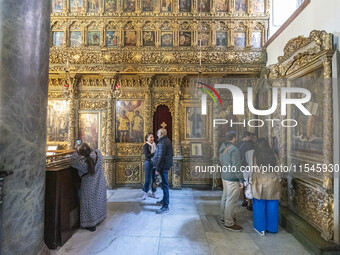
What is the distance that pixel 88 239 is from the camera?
10.4 feet

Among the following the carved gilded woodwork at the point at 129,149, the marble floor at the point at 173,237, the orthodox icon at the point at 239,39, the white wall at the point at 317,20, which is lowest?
the marble floor at the point at 173,237

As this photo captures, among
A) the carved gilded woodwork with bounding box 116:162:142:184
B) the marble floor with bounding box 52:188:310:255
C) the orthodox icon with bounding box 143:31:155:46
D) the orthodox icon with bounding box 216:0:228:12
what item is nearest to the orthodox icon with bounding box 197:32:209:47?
the orthodox icon with bounding box 216:0:228:12

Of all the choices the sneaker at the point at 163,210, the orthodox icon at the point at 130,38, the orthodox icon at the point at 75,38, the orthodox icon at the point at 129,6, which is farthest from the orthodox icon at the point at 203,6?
the sneaker at the point at 163,210

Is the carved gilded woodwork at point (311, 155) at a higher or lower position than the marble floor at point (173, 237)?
higher

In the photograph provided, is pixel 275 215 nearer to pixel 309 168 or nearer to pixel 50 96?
pixel 309 168

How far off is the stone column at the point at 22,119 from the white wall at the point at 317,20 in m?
4.05

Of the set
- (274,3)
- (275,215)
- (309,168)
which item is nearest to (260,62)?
(274,3)

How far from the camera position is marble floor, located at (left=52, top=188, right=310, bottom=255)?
289cm

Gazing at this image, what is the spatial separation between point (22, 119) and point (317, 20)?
4.69 metres

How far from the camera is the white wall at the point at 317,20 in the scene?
3016mm

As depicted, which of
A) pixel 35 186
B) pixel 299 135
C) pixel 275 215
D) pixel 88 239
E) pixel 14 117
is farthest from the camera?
pixel 299 135

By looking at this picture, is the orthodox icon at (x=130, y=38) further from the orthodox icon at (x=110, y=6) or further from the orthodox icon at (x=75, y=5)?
the orthodox icon at (x=75, y=5)

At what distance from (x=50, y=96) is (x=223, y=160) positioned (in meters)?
5.91

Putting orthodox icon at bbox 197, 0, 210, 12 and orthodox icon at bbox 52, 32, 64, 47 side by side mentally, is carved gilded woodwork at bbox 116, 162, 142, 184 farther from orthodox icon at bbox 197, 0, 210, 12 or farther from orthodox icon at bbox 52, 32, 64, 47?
orthodox icon at bbox 197, 0, 210, 12
